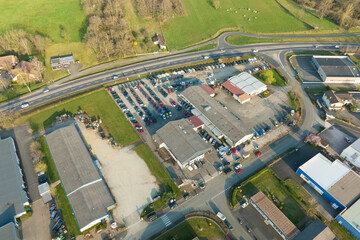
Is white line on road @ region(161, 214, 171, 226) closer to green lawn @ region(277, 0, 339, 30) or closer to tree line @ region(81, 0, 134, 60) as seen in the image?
tree line @ region(81, 0, 134, 60)

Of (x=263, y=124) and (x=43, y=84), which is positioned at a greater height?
(x=43, y=84)

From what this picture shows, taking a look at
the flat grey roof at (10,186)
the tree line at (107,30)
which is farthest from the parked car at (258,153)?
the tree line at (107,30)

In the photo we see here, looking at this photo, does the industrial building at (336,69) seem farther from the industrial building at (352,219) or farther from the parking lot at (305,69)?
the industrial building at (352,219)

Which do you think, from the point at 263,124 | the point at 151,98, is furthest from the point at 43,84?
the point at 263,124

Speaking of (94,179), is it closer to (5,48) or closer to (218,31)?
(5,48)

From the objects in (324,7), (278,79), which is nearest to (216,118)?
(278,79)
